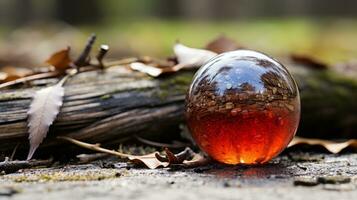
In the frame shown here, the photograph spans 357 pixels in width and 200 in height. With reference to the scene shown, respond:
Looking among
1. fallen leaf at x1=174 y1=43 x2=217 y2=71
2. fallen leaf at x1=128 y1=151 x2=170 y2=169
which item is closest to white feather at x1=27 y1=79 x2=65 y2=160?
fallen leaf at x1=128 y1=151 x2=170 y2=169

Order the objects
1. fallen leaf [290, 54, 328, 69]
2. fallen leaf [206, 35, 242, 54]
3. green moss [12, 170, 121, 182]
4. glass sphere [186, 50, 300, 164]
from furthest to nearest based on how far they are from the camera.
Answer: fallen leaf [290, 54, 328, 69]
fallen leaf [206, 35, 242, 54]
glass sphere [186, 50, 300, 164]
green moss [12, 170, 121, 182]

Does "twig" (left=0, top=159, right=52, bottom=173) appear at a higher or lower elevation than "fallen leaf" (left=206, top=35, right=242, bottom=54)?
lower

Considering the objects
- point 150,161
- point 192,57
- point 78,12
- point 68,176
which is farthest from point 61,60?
point 78,12

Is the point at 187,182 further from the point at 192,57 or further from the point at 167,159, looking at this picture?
the point at 192,57

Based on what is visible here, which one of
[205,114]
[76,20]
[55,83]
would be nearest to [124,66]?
[55,83]

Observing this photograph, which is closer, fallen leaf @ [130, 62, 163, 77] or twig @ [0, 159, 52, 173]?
twig @ [0, 159, 52, 173]

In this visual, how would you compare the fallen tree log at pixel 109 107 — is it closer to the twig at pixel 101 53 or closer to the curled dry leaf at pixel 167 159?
the twig at pixel 101 53

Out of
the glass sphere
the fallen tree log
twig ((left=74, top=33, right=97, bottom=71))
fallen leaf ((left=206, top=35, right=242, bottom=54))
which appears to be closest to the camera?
the glass sphere

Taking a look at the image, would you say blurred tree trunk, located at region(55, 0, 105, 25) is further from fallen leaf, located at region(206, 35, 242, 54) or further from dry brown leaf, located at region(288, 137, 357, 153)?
dry brown leaf, located at region(288, 137, 357, 153)

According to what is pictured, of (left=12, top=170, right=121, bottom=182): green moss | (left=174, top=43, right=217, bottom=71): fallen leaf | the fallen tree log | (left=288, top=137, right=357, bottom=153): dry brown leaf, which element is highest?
(left=174, top=43, right=217, bottom=71): fallen leaf

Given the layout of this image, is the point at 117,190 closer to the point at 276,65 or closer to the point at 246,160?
the point at 246,160
